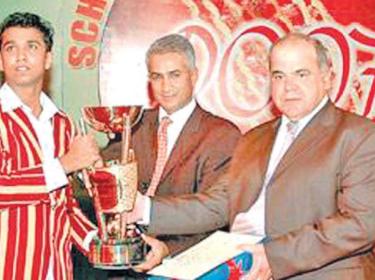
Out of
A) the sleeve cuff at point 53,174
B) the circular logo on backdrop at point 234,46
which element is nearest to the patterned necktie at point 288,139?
the sleeve cuff at point 53,174

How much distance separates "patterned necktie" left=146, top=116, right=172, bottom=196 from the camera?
2.57 metres

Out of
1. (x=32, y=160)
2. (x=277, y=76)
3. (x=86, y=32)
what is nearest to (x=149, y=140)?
(x=32, y=160)

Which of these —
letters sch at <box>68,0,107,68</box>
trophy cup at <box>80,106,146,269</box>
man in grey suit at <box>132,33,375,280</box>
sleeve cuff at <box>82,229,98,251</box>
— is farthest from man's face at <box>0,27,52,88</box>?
letters sch at <box>68,0,107,68</box>

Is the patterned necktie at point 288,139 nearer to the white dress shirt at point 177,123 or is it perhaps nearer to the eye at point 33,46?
the white dress shirt at point 177,123

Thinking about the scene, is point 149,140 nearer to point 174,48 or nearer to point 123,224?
point 174,48

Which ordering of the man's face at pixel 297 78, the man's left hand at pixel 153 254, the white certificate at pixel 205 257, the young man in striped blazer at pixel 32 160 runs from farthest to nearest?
the man's left hand at pixel 153 254
the young man in striped blazer at pixel 32 160
the man's face at pixel 297 78
the white certificate at pixel 205 257

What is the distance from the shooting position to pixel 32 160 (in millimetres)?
2291

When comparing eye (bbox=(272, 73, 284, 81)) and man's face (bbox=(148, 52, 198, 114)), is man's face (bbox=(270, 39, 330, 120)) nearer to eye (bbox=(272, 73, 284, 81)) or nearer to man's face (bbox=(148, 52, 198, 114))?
eye (bbox=(272, 73, 284, 81))

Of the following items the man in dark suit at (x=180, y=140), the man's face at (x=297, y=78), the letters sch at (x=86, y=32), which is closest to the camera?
the man's face at (x=297, y=78)

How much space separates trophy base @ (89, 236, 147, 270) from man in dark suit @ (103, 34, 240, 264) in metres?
0.17

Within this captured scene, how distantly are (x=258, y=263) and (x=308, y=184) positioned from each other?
0.72ft

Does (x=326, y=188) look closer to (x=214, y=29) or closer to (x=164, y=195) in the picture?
(x=164, y=195)

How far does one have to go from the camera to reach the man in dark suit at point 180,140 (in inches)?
99.5

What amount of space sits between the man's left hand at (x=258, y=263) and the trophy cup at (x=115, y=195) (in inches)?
13.3
